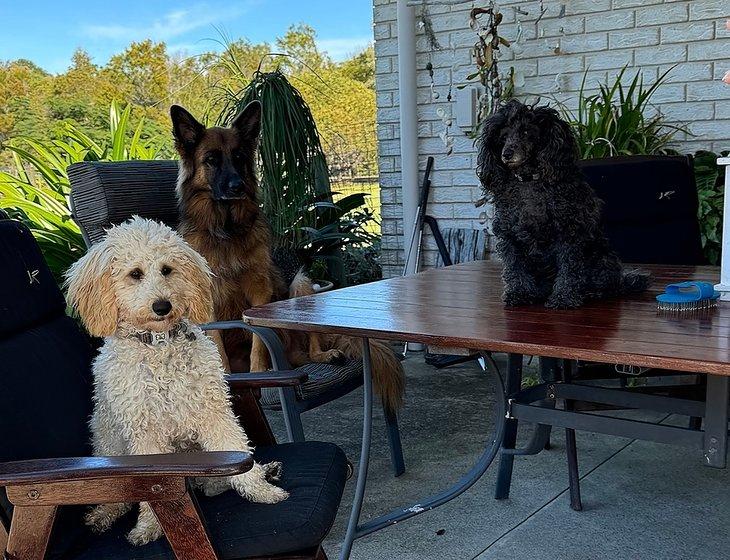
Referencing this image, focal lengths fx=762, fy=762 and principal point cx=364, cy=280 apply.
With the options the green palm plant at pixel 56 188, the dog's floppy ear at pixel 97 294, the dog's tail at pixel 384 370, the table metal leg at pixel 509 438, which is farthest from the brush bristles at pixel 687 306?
the green palm plant at pixel 56 188

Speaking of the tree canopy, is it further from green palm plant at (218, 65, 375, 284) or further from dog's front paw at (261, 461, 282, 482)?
dog's front paw at (261, 461, 282, 482)

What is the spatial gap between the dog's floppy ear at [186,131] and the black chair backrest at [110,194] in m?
0.22

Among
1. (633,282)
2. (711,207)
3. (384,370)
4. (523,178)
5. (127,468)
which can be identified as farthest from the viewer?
(711,207)

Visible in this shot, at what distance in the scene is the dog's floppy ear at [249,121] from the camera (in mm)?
3338

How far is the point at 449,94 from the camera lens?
4922mm

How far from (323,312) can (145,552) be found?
0.90m

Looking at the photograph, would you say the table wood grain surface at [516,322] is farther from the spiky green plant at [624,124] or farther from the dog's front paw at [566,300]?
the spiky green plant at [624,124]

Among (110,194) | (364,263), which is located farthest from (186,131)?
(364,263)

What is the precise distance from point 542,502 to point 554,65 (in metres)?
2.78

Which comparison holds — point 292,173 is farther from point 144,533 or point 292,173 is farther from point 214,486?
point 144,533

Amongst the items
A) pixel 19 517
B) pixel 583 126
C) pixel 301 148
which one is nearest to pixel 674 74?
pixel 583 126

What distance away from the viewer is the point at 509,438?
2973 mm

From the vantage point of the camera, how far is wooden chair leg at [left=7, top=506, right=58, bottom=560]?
1494 mm

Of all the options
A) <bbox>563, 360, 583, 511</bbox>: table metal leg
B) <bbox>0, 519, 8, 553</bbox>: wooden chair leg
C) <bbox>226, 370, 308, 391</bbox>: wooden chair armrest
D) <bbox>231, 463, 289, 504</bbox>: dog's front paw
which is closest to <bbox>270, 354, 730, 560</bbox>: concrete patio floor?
<bbox>563, 360, 583, 511</bbox>: table metal leg
